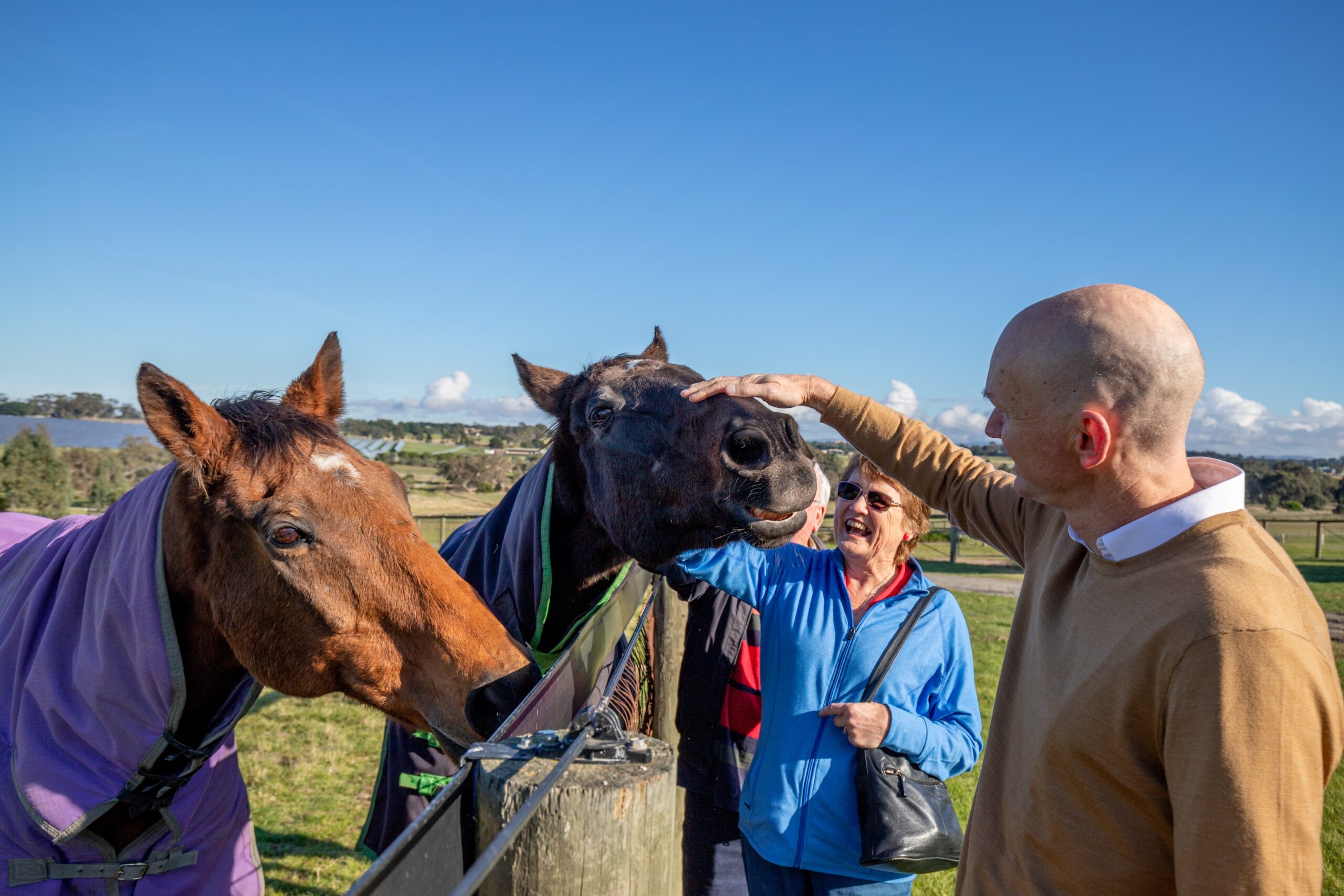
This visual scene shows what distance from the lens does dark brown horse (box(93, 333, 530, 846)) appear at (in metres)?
2.26

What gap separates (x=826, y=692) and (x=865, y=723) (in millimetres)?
191

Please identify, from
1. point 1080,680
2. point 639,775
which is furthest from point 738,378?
point 639,775

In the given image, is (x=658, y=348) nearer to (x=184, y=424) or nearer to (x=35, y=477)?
(x=184, y=424)

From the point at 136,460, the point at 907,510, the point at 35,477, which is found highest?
the point at 907,510

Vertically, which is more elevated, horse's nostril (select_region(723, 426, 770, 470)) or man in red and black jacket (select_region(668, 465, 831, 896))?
horse's nostril (select_region(723, 426, 770, 470))

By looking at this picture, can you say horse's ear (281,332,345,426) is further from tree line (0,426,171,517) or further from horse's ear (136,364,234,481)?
tree line (0,426,171,517)

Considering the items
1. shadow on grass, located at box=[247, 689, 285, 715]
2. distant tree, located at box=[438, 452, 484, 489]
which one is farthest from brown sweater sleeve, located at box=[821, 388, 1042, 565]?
distant tree, located at box=[438, 452, 484, 489]

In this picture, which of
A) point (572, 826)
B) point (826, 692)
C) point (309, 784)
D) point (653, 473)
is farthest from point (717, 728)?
point (309, 784)

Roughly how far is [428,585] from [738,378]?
1.21m

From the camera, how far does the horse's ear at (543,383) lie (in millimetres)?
3652

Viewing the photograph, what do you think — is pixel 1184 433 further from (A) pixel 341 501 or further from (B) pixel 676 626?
(B) pixel 676 626

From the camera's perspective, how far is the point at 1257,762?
113cm

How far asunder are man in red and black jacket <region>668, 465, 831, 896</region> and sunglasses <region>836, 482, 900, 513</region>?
6.5 inches

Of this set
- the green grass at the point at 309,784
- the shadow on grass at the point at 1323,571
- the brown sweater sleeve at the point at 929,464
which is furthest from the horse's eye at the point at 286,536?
the shadow on grass at the point at 1323,571
